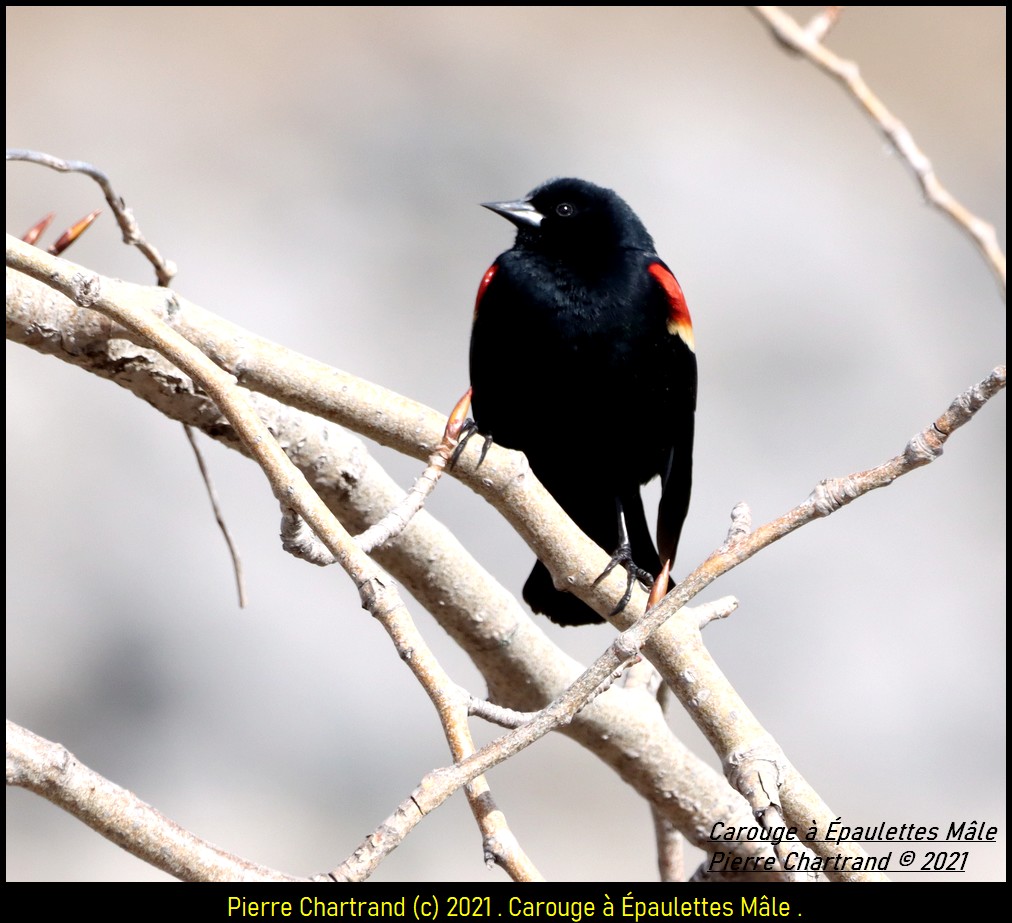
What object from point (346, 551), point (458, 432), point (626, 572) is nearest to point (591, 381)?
point (626, 572)

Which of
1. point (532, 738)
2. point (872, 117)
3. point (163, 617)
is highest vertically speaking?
point (872, 117)

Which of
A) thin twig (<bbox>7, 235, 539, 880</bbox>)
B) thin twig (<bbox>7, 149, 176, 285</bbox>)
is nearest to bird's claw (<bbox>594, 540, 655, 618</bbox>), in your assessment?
thin twig (<bbox>7, 235, 539, 880</bbox>)

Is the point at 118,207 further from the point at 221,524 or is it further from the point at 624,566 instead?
the point at 624,566

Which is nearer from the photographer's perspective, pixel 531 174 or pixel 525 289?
pixel 525 289

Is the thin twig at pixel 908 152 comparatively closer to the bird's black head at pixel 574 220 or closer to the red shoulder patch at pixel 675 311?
the red shoulder patch at pixel 675 311

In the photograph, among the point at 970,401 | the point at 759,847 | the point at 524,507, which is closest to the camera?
Result: the point at 970,401

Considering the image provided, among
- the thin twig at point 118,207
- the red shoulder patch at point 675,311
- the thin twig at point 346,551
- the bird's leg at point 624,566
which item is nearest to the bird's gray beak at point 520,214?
the red shoulder patch at point 675,311

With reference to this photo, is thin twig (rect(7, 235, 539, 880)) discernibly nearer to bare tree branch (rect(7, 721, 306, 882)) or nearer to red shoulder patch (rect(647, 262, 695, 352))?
bare tree branch (rect(7, 721, 306, 882))

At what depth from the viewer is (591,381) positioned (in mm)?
2230

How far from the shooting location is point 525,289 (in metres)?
2.31

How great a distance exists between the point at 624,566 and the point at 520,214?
2.96ft

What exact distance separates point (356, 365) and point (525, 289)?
2.84 metres
